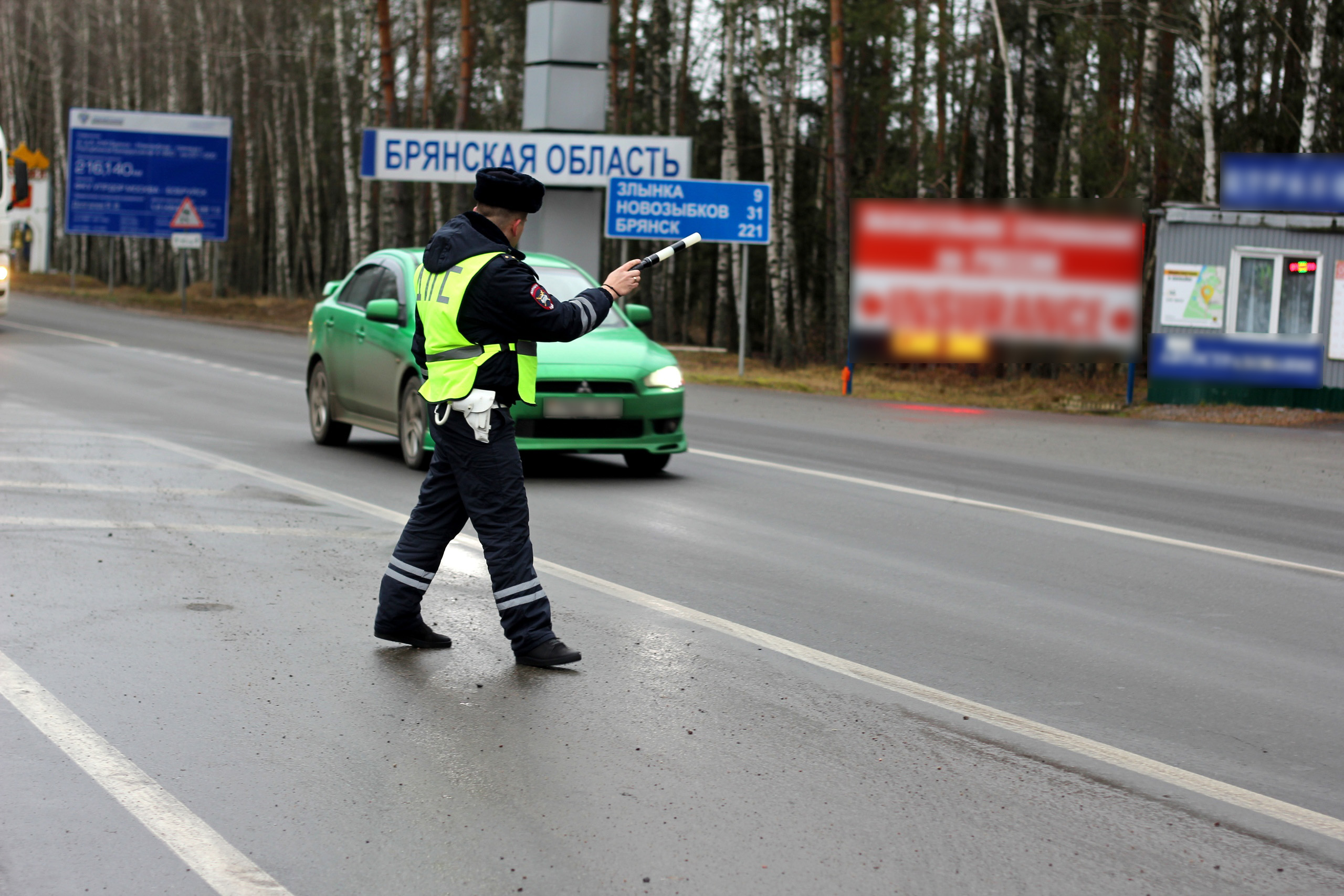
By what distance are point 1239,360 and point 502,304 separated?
1869 centimetres

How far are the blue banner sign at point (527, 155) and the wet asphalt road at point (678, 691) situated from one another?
53.1 ft

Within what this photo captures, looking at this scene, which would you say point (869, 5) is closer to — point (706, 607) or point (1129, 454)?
point (1129, 454)

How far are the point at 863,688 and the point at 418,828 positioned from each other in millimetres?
2124

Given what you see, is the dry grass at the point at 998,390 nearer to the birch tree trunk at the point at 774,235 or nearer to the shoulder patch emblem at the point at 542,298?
the birch tree trunk at the point at 774,235

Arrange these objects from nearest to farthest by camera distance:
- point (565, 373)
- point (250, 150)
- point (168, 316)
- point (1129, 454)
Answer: point (565, 373) → point (1129, 454) → point (168, 316) → point (250, 150)

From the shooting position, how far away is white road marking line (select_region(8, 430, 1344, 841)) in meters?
4.46

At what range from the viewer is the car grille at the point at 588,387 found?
11383mm

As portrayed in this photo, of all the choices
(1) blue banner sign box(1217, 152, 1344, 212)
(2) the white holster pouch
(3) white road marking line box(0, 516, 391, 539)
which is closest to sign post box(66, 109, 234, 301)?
(1) blue banner sign box(1217, 152, 1344, 212)

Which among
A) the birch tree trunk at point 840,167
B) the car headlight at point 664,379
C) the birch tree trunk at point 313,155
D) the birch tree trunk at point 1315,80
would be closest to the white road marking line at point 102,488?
the car headlight at point 664,379

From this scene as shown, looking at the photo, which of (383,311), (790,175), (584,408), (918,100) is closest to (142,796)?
(584,408)

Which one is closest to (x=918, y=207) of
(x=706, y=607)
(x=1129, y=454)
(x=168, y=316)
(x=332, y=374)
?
(x=1129, y=454)

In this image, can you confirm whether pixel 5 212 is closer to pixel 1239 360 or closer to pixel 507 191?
pixel 1239 360

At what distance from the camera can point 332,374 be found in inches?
520

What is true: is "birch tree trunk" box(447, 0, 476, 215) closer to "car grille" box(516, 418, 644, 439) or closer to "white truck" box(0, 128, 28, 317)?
"white truck" box(0, 128, 28, 317)
